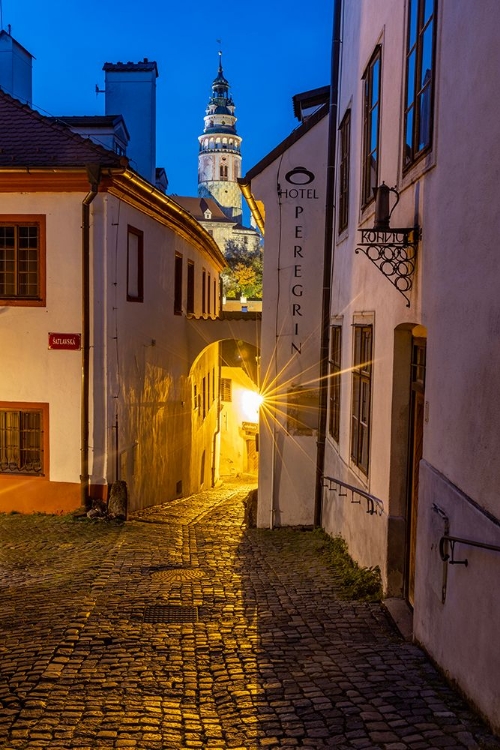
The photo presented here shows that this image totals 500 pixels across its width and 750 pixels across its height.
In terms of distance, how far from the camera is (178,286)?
19.1 meters

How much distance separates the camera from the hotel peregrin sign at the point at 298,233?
13.9m

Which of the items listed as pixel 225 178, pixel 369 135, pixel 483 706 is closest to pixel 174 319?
pixel 369 135

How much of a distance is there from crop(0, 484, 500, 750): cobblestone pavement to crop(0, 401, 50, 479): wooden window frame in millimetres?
3501

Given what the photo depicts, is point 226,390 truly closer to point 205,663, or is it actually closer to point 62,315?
point 62,315

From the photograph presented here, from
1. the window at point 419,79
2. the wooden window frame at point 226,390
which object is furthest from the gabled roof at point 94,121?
the wooden window frame at point 226,390

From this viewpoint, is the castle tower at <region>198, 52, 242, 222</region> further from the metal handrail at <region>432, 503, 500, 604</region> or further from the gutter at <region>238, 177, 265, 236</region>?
the metal handrail at <region>432, 503, 500, 604</region>

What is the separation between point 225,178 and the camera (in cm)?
14025

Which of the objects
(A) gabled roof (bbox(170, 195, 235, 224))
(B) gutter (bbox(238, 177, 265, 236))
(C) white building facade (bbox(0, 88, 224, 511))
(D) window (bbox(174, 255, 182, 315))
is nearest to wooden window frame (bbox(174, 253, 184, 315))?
(D) window (bbox(174, 255, 182, 315))

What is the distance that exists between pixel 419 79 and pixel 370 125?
2828 mm

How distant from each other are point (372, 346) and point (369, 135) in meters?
2.96

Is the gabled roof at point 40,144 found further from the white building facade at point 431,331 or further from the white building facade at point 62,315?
the white building facade at point 431,331

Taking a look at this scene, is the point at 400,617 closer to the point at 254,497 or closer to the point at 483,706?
the point at 483,706

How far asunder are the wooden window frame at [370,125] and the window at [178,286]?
30.4ft

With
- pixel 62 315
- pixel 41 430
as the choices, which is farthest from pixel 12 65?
pixel 41 430
